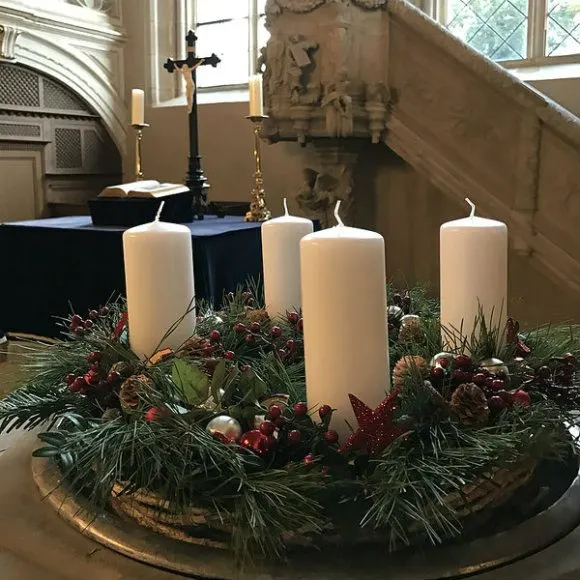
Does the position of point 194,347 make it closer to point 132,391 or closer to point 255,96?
point 132,391

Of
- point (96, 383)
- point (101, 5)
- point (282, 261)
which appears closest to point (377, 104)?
point (101, 5)

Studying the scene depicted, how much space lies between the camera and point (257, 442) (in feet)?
2.59

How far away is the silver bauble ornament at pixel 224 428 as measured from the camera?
0.81m

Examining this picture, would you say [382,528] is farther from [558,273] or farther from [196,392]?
[558,273]

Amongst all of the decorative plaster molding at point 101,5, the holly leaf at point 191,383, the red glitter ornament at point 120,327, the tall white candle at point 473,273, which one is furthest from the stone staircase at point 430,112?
the holly leaf at point 191,383

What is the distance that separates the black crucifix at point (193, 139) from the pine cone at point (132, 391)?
→ 2.78m

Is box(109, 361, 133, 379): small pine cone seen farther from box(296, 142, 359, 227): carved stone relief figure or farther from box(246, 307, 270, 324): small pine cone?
box(296, 142, 359, 227): carved stone relief figure

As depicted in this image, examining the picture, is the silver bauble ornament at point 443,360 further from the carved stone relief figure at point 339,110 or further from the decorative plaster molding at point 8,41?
the decorative plaster molding at point 8,41

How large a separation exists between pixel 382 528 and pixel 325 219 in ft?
13.2

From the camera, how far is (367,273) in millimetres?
860

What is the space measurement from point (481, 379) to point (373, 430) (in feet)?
0.51

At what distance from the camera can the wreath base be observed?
69 cm

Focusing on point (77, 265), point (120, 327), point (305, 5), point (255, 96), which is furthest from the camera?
point (305, 5)

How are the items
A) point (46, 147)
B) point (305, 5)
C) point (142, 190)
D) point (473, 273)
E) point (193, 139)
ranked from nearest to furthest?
point (473, 273), point (142, 190), point (193, 139), point (305, 5), point (46, 147)
